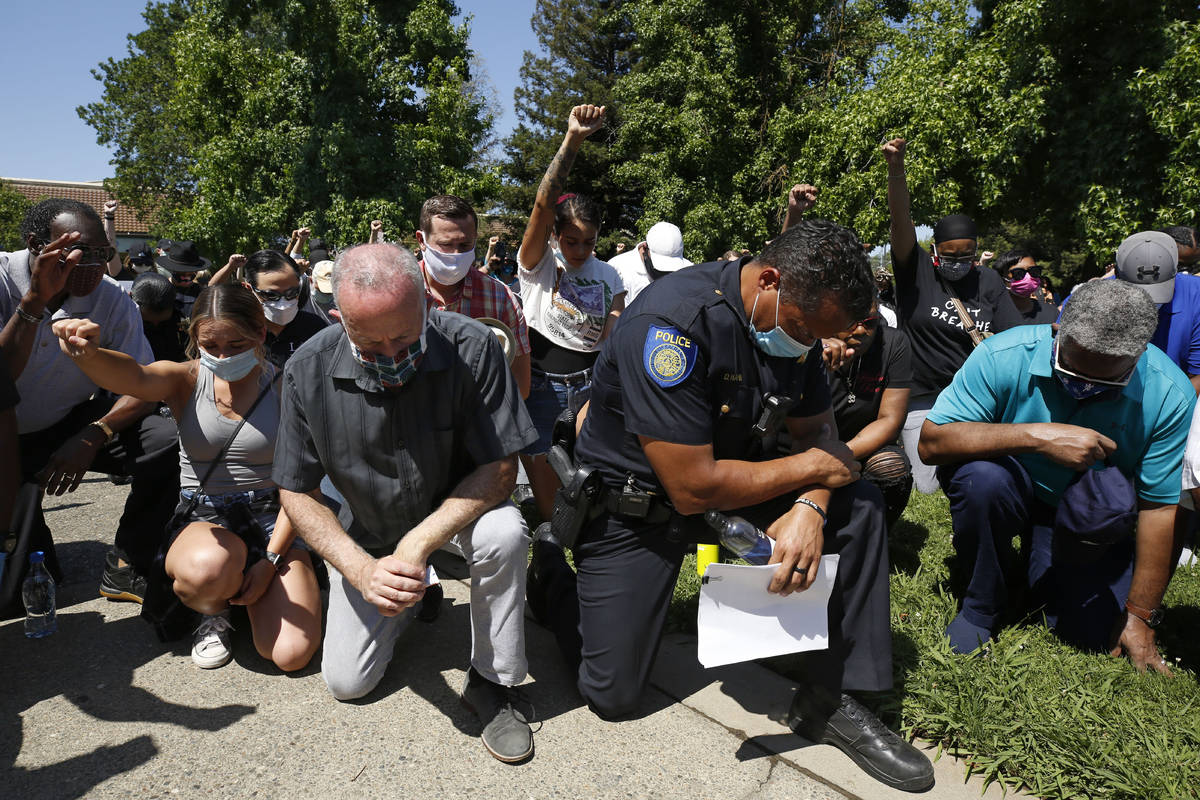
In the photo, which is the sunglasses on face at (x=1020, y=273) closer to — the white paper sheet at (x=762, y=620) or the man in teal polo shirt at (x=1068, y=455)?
the man in teal polo shirt at (x=1068, y=455)

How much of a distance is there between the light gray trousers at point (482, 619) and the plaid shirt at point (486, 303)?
149cm

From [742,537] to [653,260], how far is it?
3.21 meters

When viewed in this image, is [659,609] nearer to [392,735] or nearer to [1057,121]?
[392,735]

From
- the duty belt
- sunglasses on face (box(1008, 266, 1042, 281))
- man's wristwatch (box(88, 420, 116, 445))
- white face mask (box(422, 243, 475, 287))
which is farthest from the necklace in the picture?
sunglasses on face (box(1008, 266, 1042, 281))

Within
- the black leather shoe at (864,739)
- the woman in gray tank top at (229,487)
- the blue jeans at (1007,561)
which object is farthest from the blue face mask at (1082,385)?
the woman in gray tank top at (229,487)

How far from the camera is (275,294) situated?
4.07 m

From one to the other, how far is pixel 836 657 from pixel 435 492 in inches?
58.5

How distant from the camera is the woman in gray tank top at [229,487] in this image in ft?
9.37

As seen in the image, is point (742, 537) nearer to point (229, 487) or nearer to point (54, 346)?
point (229, 487)

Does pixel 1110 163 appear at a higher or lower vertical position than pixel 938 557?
higher

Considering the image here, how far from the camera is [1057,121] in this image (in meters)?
12.7

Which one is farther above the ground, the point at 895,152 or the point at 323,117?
the point at 323,117

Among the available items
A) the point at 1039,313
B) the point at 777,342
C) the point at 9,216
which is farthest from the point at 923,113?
the point at 9,216

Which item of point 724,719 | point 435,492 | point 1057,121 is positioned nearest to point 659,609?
point 724,719
